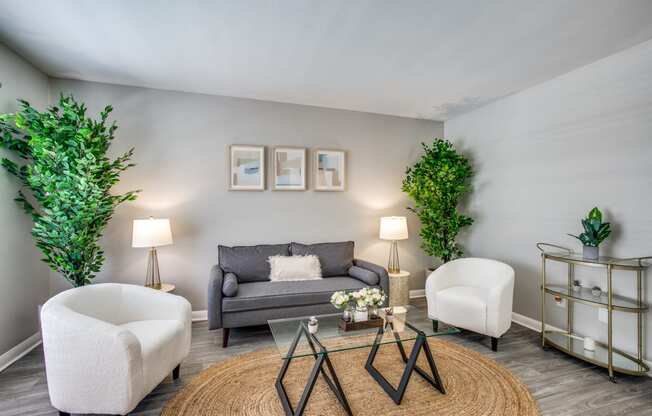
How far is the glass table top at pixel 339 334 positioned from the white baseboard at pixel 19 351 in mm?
2235

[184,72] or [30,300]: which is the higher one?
[184,72]

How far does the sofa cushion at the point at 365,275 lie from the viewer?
141 inches

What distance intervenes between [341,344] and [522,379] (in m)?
1.56

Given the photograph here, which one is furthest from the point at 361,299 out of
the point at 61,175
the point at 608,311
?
the point at 61,175

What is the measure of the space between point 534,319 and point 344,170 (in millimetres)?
2835

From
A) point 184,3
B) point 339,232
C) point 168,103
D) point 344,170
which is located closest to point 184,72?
point 168,103

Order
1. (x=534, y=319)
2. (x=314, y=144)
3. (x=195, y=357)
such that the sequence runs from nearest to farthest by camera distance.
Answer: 1. (x=195, y=357)
2. (x=534, y=319)
3. (x=314, y=144)

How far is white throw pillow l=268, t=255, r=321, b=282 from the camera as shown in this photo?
364cm

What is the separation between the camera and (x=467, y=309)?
3080mm

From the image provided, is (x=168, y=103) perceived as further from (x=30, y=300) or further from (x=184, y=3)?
(x=30, y=300)

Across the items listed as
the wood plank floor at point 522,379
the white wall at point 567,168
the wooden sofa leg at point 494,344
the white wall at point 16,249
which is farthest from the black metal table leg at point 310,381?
the white wall at point 567,168

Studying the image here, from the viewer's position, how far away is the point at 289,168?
415 centimetres

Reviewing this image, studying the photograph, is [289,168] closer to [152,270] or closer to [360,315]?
[152,270]

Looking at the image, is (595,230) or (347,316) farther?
(595,230)
